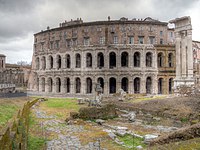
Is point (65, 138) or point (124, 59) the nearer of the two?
point (65, 138)

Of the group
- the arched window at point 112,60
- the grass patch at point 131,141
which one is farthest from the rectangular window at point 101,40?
the grass patch at point 131,141

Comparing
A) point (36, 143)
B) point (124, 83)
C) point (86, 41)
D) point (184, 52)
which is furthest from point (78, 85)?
point (36, 143)

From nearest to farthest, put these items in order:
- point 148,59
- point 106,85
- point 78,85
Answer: point 106,85 < point 148,59 < point 78,85

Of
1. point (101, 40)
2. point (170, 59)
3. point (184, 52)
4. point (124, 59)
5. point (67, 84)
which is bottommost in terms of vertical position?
point (67, 84)

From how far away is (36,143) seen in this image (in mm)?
11414

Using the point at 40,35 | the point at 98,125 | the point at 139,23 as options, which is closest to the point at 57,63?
the point at 40,35

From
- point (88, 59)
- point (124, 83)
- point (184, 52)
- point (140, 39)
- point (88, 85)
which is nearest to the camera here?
point (184, 52)

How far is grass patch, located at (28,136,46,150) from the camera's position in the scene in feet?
35.3

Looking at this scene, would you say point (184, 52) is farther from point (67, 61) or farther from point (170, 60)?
point (67, 61)

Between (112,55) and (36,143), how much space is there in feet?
125

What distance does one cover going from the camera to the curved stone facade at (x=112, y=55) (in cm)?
4519

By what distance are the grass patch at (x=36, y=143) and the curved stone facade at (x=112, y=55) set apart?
1224 inches

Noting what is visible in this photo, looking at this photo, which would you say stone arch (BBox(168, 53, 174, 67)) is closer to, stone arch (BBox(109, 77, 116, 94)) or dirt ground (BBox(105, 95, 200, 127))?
stone arch (BBox(109, 77, 116, 94))

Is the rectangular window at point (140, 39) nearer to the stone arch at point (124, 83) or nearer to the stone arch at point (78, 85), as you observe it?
the stone arch at point (124, 83)
